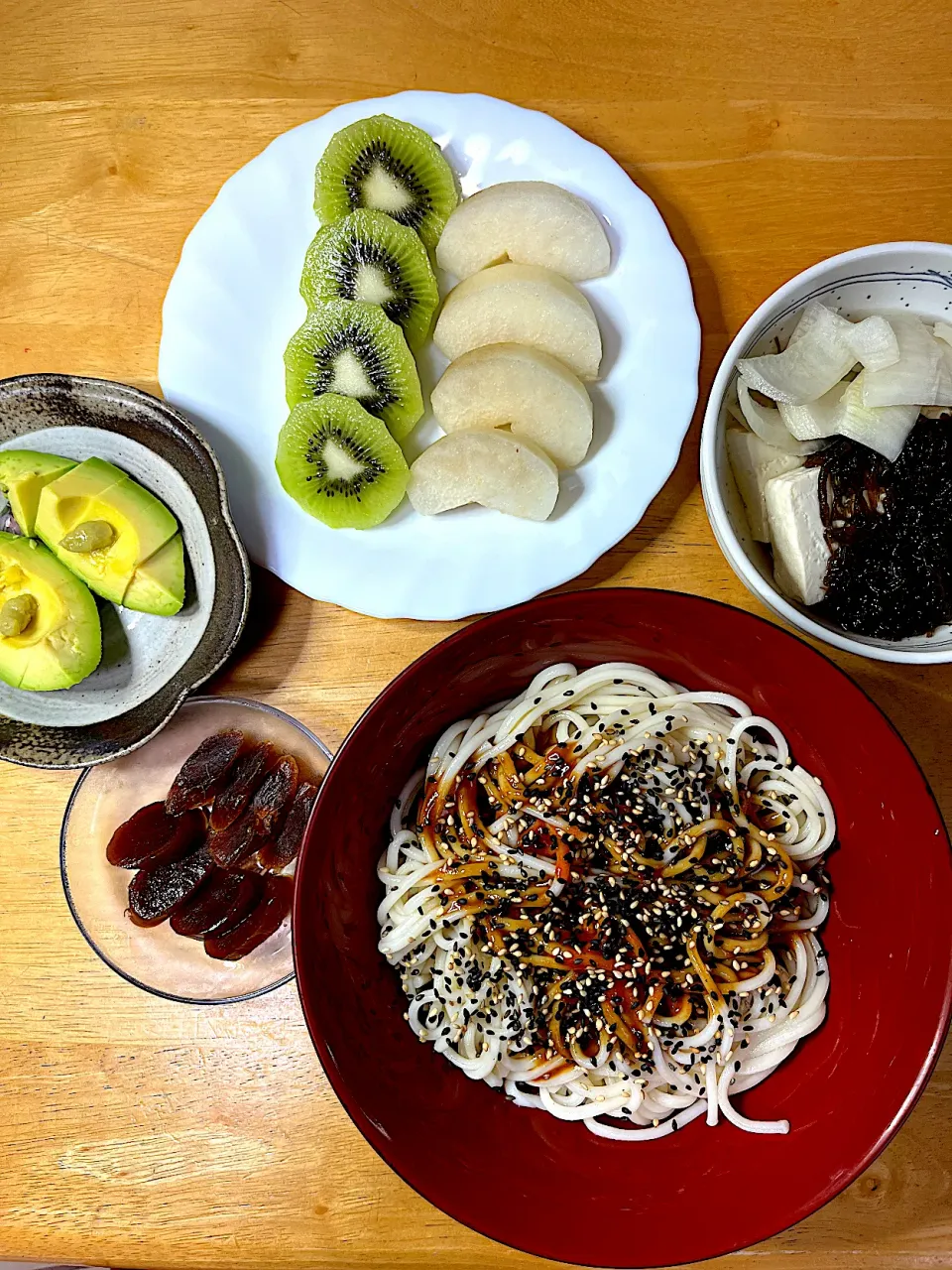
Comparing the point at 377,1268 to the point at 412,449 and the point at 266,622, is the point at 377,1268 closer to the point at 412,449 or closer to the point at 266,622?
the point at 266,622

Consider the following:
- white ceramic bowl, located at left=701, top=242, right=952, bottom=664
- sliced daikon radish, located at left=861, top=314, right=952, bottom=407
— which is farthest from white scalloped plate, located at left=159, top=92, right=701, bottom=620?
sliced daikon radish, located at left=861, top=314, right=952, bottom=407

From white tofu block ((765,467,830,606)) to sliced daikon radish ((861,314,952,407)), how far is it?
0.11m

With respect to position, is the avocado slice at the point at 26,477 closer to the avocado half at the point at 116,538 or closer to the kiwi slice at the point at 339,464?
the avocado half at the point at 116,538

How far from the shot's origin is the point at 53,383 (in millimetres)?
1287

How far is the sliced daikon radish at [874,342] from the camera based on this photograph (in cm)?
111

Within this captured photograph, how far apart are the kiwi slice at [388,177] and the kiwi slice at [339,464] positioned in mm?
292

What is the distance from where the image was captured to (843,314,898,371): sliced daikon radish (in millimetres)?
1112

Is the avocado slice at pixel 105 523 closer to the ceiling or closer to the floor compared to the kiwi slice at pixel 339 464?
closer to the floor

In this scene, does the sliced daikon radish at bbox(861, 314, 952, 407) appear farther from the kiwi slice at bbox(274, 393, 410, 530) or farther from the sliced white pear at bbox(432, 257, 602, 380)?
the kiwi slice at bbox(274, 393, 410, 530)

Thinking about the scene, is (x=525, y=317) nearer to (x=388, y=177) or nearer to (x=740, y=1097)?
(x=388, y=177)

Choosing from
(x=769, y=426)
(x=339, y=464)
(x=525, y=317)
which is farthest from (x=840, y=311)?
(x=339, y=464)

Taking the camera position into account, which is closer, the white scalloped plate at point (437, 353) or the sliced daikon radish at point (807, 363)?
the sliced daikon radish at point (807, 363)

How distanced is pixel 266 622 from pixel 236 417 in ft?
0.99

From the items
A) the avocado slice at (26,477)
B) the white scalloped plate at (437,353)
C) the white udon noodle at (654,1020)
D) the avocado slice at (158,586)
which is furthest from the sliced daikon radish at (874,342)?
the avocado slice at (26,477)
